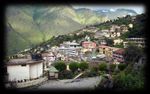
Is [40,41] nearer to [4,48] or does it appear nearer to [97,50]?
[97,50]

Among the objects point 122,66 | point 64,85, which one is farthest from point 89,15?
point 64,85

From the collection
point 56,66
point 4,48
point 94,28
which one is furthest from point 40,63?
point 94,28

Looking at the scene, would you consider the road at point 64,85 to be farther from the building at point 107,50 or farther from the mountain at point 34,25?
the building at point 107,50

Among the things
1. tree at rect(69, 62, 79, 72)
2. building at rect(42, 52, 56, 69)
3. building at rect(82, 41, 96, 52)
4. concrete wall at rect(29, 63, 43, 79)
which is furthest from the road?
building at rect(82, 41, 96, 52)

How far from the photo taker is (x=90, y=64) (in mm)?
7859

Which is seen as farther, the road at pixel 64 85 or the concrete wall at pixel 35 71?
the concrete wall at pixel 35 71

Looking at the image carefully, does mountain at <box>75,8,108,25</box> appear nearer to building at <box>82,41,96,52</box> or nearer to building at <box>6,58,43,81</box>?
building at <box>82,41,96,52</box>


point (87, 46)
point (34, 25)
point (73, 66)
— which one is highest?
point (34, 25)

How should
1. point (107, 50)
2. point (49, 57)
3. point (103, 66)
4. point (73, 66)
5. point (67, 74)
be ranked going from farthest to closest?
point (107, 50)
point (73, 66)
point (103, 66)
point (67, 74)
point (49, 57)

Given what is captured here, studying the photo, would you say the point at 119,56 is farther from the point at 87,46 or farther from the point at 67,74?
the point at 87,46

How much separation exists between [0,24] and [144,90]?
1.02 metres

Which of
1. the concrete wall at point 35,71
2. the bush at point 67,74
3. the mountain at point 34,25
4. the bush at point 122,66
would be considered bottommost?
the bush at point 67,74

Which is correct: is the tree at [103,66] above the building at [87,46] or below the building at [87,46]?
below

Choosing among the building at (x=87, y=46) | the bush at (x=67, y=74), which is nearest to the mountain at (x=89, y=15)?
the building at (x=87, y=46)
